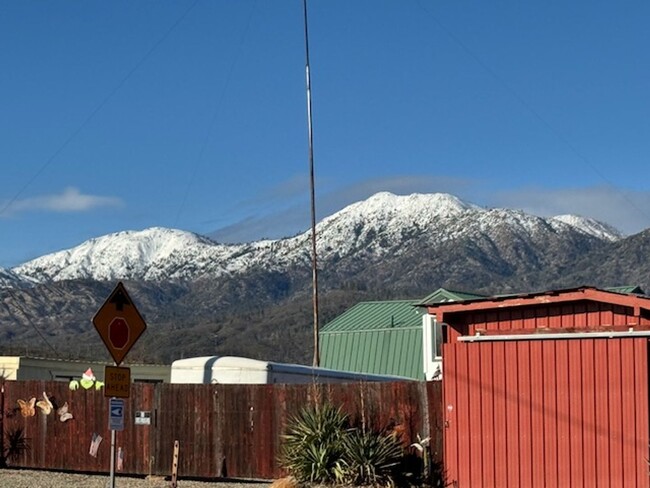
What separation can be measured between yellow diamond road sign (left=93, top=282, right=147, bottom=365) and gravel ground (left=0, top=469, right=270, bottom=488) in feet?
18.9

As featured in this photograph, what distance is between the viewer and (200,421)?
23.7 meters

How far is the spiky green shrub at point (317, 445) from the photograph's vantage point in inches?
808

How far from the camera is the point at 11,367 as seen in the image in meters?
34.8

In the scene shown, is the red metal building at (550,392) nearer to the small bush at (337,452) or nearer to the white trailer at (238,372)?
the small bush at (337,452)

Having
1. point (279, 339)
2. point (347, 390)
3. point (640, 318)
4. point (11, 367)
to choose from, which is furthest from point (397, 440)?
point (279, 339)

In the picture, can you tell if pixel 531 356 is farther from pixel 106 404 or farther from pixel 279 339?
pixel 279 339

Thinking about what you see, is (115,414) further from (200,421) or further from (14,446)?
(14,446)

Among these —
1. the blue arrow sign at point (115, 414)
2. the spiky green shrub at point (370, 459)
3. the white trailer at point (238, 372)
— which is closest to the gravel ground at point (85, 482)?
the spiky green shrub at point (370, 459)

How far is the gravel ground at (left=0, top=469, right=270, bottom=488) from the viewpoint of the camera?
2223cm

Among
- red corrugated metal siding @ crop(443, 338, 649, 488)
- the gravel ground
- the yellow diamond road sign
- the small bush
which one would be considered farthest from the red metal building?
the yellow diamond road sign

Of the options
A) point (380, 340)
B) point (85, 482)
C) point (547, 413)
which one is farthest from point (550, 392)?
point (380, 340)

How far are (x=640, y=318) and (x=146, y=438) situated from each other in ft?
34.9

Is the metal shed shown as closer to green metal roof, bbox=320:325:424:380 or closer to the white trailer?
green metal roof, bbox=320:325:424:380

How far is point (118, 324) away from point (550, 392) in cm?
738
